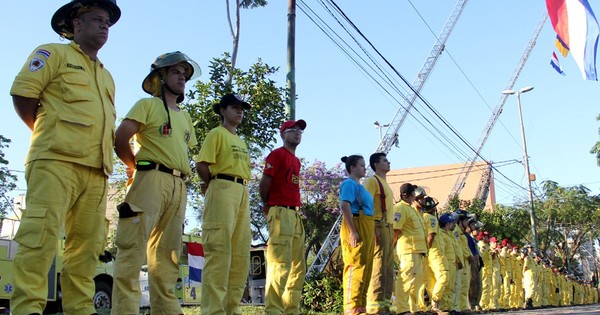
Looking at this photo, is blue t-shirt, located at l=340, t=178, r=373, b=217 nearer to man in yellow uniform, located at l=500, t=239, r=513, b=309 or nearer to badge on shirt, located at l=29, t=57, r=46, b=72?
badge on shirt, located at l=29, t=57, r=46, b=72

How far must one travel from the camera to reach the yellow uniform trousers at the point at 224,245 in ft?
16.2

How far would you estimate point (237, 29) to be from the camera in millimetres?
17922

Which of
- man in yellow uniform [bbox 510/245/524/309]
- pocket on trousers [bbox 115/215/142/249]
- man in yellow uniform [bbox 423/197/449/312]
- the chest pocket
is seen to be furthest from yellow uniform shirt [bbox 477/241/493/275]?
the chest pocket

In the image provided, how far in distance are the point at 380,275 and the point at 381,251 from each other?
0.28 m

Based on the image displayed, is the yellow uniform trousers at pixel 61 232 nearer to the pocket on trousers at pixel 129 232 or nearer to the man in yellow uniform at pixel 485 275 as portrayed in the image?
the pocket on trousers at pixel 129 232

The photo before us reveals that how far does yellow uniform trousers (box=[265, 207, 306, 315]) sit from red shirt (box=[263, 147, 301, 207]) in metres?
0.11

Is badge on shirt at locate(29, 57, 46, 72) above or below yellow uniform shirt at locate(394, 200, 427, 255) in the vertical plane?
above

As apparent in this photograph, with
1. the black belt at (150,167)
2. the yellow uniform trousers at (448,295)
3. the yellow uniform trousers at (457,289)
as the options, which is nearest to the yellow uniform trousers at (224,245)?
the black belt at (150,167)

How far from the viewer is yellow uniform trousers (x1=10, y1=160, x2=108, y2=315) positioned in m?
3.46

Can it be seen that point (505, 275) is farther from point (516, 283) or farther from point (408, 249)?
point (408, 249)

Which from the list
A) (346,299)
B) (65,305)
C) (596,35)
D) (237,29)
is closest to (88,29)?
(65,305)

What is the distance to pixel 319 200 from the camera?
114ft

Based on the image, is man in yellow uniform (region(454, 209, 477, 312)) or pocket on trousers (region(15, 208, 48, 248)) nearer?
pocket on trousers (region(15, 208, 48, 248))

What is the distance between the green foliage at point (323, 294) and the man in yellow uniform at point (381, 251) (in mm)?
3535
